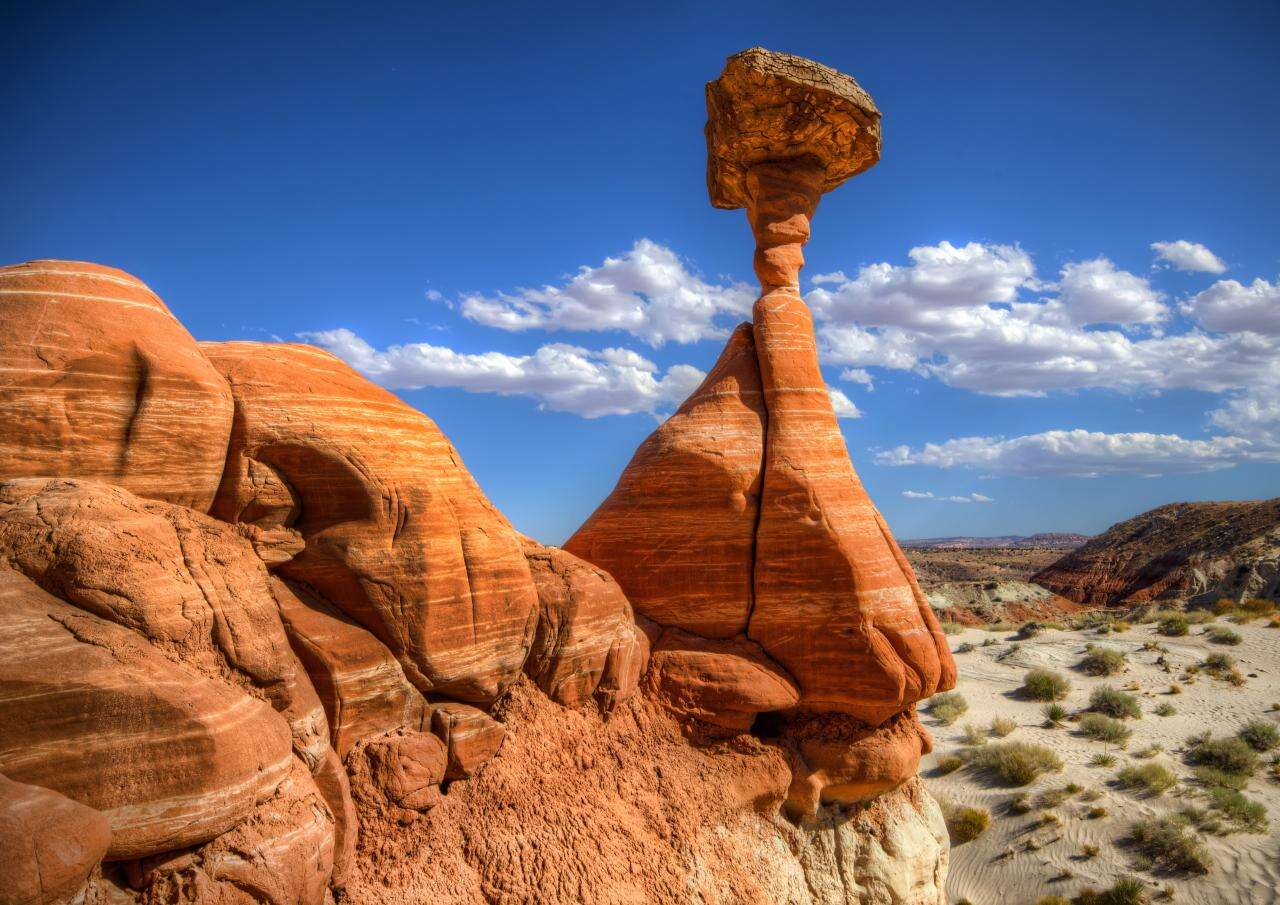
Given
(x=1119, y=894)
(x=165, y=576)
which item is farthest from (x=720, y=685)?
(x=1119, y=894)

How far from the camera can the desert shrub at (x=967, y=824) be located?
50.7 feet

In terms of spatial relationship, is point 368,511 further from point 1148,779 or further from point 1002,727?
point 1002,727

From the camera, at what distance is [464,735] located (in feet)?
21.3

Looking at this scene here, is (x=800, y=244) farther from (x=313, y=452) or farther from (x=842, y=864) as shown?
(x=842, y=864)

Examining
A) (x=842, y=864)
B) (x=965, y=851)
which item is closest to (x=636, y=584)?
(x=842, y=864)

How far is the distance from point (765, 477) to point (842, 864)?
15.4 ft

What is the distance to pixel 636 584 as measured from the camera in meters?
8.91

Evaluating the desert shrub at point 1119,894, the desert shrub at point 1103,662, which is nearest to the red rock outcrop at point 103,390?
the desert shrub at point 1119,894

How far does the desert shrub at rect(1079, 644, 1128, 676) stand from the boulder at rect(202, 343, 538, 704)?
22631 millimetres

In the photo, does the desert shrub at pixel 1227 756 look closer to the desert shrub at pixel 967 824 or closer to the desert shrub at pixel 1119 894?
the desert shrub at pixel 1119 894

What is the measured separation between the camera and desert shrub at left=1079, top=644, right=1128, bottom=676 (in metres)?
22.8

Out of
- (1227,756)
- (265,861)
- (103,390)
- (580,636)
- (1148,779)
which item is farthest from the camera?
(1227,756)

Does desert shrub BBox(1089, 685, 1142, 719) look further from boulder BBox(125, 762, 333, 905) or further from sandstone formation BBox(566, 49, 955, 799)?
boulder BBox(125, 762, 333, 905)

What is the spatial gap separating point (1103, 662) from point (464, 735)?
23.2m
